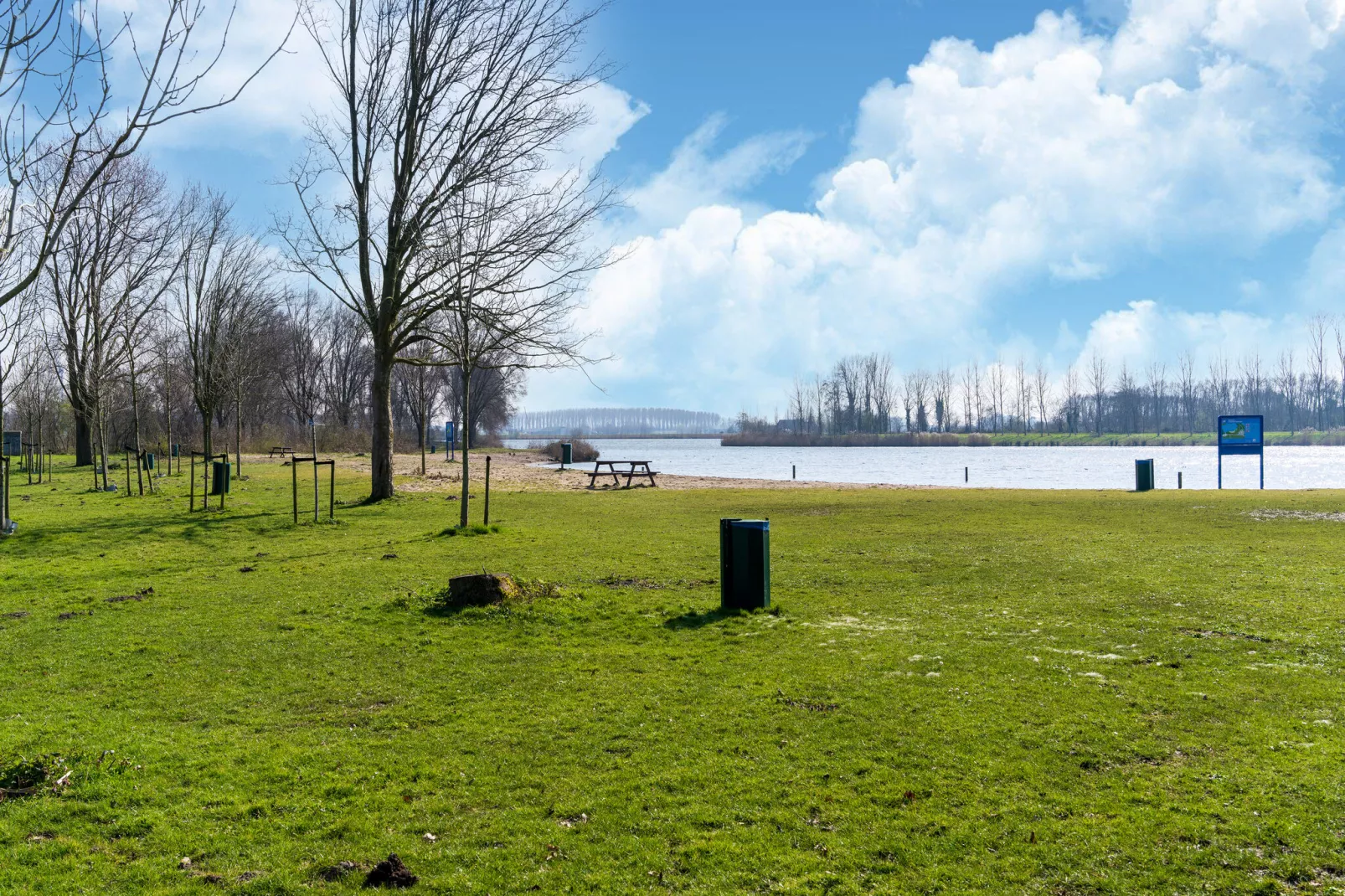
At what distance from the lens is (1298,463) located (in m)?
63.0

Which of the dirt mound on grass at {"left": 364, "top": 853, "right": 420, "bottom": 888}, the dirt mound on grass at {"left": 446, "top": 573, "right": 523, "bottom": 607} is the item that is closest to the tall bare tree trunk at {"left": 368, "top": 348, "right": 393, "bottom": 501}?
the dirt mound on grass at {"left": 446, "top": 573, "right": 523, "bottom": 607}

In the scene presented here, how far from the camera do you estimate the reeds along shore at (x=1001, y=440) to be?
120062 mm

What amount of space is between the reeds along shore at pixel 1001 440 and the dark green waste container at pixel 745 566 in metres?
117

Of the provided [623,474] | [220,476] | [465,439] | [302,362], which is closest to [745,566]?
[465,439]

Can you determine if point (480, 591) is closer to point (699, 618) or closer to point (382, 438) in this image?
point (699, 618)

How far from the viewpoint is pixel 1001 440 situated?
13425cm

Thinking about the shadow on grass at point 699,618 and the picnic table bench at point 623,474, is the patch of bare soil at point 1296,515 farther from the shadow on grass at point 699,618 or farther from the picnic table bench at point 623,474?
the picnic table bench at point 623,474

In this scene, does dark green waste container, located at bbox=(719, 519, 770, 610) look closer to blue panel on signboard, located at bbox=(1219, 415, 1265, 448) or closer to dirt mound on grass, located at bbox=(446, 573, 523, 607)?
dirt mound on grass, located at bbox=(446, 573, 523, 607)

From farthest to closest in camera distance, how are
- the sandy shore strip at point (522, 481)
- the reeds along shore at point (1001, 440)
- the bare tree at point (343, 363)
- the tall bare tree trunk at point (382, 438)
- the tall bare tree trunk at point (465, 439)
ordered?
the reeds along shore at point (1001, 440)
the bare tree at point (343, 363)
the sandy shore strip at point (522, 481)
the tall bare tree trunk at point (382, 438)
the tall bare tree trunk at point (465, 439)

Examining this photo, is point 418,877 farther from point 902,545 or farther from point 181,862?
point 902,545

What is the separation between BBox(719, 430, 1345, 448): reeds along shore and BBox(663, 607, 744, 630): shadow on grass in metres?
117

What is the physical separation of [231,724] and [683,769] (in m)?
3.35

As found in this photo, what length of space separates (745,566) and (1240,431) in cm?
3394

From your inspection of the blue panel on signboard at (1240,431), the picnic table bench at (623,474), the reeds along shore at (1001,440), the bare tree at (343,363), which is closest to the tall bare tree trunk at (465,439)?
the picnic table bench at (623,474)
